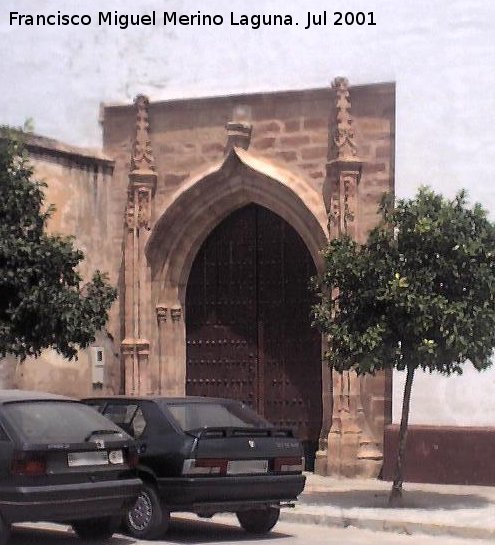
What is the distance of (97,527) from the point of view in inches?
424

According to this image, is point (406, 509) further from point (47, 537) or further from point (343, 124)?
point (343, 124)

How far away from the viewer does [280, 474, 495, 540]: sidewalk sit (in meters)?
11.7

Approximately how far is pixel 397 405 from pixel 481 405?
1104 mm

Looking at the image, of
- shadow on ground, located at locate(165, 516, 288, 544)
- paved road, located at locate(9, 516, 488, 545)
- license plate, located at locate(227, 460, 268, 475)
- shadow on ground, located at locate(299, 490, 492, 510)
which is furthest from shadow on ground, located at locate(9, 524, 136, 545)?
shadow on ground, located at locate(299, 490, 492, 510)

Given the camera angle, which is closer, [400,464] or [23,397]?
[23,397]

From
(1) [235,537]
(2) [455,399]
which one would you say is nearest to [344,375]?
(2) [455,399]

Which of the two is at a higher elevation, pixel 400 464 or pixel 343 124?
pixel 343 124

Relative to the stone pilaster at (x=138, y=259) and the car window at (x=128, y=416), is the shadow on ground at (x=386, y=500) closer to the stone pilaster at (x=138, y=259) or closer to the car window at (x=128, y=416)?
the car window at (x=128, y=416)

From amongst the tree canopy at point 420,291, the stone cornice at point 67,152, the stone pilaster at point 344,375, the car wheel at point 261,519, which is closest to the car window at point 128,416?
the car wheel at point 261,519

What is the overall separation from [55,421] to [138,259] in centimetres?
846

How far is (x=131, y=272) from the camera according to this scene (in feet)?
60.1

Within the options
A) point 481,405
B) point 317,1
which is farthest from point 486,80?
point 481,405

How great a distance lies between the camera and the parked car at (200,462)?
1055 centimetres

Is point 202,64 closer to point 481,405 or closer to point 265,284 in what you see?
point 265,284
